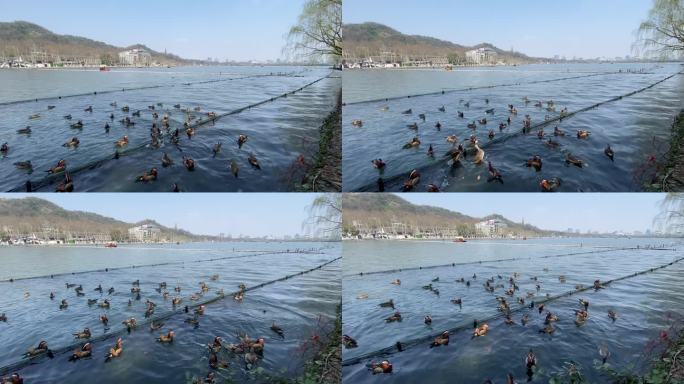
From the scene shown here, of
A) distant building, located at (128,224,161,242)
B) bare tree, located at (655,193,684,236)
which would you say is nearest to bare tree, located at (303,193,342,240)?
distant building, located at (128,224,161,242)

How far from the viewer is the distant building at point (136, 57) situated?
5.75 metres

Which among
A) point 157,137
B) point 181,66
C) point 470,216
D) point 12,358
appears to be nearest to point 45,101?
point 181,66

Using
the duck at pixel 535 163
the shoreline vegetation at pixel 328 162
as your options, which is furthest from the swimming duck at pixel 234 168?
the duck at pixel 535 163

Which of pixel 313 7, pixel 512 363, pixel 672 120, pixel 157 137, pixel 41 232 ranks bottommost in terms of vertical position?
pixel 512 363

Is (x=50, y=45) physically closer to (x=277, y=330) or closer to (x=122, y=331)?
(x=122, y=331)

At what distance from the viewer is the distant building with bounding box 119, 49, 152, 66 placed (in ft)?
18.9

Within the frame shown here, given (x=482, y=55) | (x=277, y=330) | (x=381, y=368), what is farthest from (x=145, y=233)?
(x=482, y=55)

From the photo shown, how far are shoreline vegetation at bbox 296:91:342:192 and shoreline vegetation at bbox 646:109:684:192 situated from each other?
12.2 ft

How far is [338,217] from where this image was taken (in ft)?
17.1

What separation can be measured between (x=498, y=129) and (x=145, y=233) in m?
4.96

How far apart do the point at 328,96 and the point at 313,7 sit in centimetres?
125

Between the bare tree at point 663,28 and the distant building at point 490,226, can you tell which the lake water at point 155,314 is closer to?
the distant building at point 490,226

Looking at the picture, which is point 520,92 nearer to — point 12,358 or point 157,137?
point 157,137

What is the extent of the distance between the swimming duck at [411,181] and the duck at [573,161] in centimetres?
188
